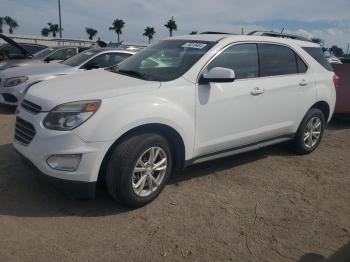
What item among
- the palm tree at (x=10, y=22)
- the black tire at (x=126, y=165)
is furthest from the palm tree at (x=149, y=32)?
the black tire at (x=126, y=165)

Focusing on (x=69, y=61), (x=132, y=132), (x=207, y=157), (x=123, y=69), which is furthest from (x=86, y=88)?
(x=69, y=61)

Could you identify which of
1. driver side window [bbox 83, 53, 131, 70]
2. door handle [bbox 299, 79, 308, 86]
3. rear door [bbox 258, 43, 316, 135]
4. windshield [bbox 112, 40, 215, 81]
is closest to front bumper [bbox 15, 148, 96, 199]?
windshield [bbox 112, 40, 215, 81]

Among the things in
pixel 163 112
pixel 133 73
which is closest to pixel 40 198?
pixel 163 112

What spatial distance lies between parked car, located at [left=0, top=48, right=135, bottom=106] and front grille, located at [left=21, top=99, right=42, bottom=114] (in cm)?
356

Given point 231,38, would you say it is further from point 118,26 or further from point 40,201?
point 118,26

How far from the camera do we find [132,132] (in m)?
3.54

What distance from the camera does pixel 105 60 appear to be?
355 inches

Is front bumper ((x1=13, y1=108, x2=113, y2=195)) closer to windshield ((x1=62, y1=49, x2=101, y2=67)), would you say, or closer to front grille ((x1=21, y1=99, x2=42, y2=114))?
front grille ((x1=21, y1=99, x2=42, y2=114))

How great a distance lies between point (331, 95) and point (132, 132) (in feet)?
12.1

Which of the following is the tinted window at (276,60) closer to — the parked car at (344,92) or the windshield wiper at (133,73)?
the windshield wiper at (133,73)

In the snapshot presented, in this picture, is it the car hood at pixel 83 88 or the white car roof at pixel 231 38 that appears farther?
the white car roof at pixel 231 38

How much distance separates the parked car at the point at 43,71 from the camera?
777cm

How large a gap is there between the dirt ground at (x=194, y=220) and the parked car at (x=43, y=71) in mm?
3213

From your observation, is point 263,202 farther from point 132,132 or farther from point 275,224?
point 132,132
